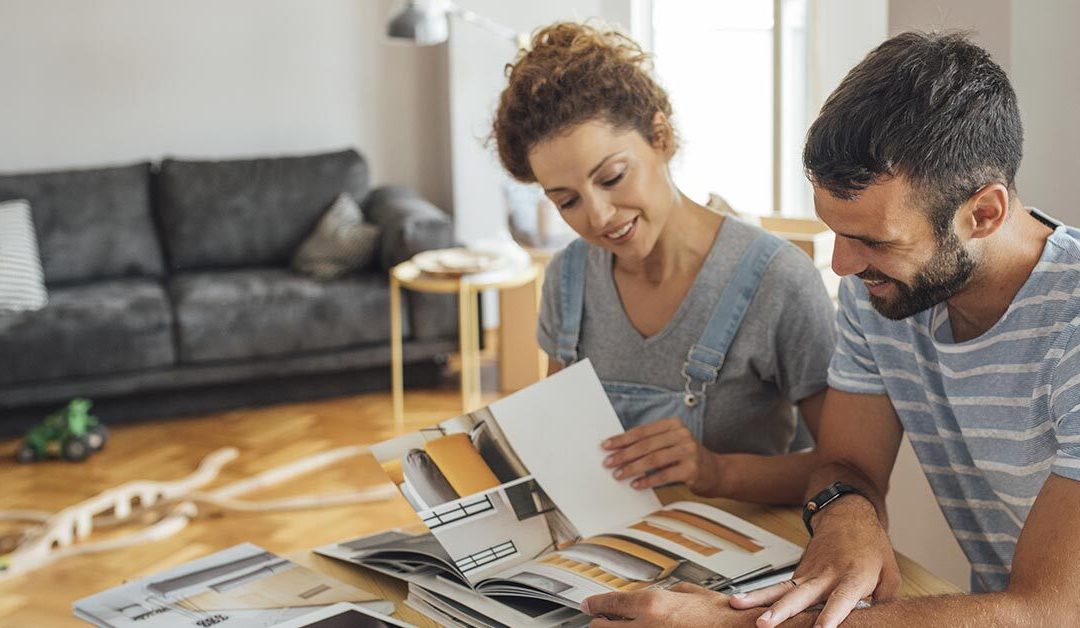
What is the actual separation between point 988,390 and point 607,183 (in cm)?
58

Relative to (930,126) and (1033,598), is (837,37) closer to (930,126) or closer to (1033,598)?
(930,126)

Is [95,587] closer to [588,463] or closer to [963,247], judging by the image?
[588,463]

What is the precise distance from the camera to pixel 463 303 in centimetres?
408

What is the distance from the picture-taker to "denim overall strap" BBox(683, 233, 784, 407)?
1.55 m

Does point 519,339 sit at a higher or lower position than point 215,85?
lower

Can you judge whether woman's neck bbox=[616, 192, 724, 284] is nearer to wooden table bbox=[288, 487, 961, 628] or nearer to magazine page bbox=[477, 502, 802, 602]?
wooden table bbox=[288, 487, 961, 628]

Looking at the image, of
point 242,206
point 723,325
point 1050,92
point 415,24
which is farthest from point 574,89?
point 242,206

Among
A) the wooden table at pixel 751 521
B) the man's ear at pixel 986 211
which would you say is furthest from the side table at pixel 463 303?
the man's ear at pixel 986 211

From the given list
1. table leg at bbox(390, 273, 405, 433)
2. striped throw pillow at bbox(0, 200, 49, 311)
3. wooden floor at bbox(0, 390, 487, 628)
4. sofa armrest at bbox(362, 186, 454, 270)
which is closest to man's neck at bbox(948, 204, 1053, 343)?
wooden floor at bbox(0, 390, 487, 628)

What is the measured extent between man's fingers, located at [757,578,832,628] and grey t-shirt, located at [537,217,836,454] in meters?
0.46

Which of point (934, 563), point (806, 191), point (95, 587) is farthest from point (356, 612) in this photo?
point (806, 191)

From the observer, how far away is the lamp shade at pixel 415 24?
14.1ft

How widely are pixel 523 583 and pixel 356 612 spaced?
0.16 metres

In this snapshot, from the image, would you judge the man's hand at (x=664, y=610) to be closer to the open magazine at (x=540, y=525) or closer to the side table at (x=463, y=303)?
the open magazine at (x=540, y=525)
